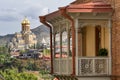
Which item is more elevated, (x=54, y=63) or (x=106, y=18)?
(x=106, y=18)

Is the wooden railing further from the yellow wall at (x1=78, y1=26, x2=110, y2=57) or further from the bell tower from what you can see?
the bell tower

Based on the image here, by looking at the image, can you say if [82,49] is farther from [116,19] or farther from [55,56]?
[116,19]

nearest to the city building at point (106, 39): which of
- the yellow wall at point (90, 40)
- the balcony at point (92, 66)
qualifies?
the balcony at point (92, 66)

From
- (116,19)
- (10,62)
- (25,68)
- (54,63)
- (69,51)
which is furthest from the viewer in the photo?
(10,62)

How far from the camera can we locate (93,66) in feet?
54.7

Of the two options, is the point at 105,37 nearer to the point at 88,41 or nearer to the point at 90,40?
the point at 90,40

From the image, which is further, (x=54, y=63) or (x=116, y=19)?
(x=54, y=63)

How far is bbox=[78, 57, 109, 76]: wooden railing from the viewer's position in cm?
1667

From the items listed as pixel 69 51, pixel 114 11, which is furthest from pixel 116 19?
pixel 69 51

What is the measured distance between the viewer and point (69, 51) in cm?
1908

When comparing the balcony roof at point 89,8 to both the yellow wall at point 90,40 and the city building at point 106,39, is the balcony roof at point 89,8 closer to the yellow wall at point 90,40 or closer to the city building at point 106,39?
Result: the city building at point 106,39

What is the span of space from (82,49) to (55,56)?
1.31m

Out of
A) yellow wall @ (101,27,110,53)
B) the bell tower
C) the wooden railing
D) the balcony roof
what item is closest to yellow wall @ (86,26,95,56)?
yellow wall @ (101,27,110,53)

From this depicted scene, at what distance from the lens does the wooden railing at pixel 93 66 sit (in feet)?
54.7
